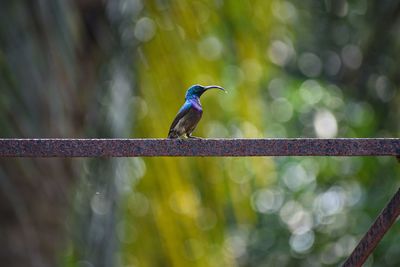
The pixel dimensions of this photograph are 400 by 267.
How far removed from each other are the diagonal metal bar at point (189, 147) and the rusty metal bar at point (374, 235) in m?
0.14

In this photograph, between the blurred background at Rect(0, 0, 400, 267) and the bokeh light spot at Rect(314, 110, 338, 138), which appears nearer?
the blurred background at Rect(0, 0, 400, 267)

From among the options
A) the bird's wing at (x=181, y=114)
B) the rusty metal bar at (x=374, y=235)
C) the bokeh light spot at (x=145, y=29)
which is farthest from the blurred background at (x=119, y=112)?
the rusty metal bar at (x=374, y=235)

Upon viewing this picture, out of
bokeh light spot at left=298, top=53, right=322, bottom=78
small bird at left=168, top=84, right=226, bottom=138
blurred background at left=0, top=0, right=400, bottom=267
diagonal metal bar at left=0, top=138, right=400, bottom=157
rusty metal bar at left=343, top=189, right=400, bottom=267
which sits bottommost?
bokeh light spot at left=298, top=53, right=322, bottom=78

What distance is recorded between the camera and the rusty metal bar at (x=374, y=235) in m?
2.61

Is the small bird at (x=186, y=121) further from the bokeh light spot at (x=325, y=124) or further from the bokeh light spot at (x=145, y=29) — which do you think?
the bokeh light spot at (x=325, y=124)

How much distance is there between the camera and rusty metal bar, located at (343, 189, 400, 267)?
2.61m

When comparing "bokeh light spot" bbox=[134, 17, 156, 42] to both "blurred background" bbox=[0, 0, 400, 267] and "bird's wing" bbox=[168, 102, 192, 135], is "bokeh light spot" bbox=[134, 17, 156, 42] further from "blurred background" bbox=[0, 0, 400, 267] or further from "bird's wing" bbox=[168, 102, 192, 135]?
"bird's wing" bbox=[168, 102, 192, 135]

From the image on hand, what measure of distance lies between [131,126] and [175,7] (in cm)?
76

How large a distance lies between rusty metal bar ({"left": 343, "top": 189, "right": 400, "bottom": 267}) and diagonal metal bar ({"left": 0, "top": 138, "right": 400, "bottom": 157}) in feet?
0.47

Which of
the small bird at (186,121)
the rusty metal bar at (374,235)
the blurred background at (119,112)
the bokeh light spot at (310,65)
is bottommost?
the bokeh light spot at (310,65)

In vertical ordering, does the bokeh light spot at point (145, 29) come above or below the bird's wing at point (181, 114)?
below

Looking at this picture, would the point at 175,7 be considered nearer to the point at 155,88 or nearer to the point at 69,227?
the point at 155,88

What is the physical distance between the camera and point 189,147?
2.67 meters

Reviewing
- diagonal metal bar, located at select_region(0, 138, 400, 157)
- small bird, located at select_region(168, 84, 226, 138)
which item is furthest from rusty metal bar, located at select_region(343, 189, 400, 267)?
small bird, located at select_region(168, 84, 226, 138)
